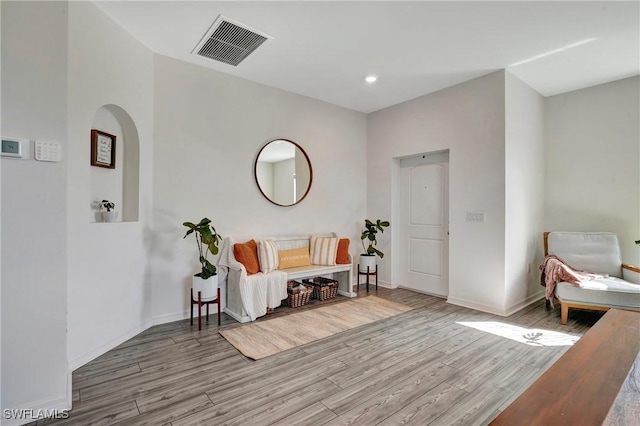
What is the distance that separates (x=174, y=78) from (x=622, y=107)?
206 inches

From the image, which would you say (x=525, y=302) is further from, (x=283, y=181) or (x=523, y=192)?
(x=283, y=181)

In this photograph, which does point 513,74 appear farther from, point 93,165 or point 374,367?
point 93,165

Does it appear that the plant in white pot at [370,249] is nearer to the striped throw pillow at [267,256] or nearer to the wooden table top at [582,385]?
the striped throw pillow at [267,256]

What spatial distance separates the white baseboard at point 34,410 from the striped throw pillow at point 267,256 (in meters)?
1.93

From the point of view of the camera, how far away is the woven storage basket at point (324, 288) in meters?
3.96

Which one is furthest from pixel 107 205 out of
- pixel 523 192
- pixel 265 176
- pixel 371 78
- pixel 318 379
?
pixel 523 192

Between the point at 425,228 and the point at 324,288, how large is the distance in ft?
5.76

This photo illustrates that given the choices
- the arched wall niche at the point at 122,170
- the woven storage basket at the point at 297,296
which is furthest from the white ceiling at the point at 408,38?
the woven storage basket at the point at 297,296

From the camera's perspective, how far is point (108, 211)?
2.62 metres

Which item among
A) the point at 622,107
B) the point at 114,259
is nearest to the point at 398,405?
the point at 114,259

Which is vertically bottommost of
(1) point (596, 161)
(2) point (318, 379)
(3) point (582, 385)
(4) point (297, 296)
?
(2) point (318, 379)

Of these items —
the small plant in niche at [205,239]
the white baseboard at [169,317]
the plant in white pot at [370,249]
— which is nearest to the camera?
the small plant in niche at [205,239]

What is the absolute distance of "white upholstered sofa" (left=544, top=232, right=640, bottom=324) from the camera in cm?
294

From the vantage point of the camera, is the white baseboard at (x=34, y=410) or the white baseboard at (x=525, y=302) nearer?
the white baseboard at (x=34, y=410)
